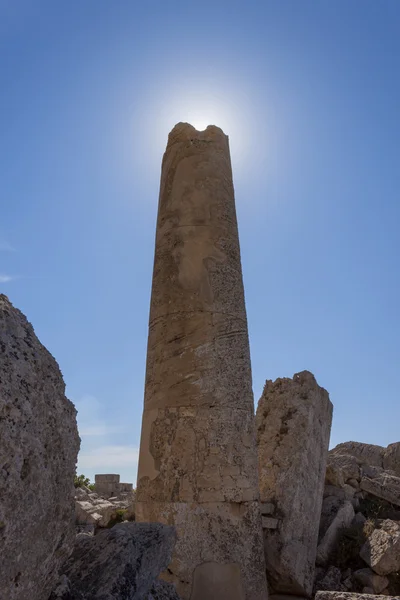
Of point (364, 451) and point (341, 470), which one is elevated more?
point (364, 451)

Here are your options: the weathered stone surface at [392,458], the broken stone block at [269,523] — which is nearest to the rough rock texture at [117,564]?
the broken stone block at [269,523]

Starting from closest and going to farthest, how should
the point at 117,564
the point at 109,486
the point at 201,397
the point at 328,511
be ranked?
1. the point at 117,564
2. the point at 201,397
3. the point at 328,511
4. the point at 109,486

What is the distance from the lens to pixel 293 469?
7305 mm

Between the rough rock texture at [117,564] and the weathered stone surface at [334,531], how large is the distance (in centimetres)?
530

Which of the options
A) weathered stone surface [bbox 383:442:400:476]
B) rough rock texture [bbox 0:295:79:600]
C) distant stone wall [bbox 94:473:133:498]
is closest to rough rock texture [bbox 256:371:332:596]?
rough rock texture [bbox 0:295:79:600]

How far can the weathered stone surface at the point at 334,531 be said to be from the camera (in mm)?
7582

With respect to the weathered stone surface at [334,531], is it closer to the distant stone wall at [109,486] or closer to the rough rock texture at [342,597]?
the rough rock texture at [342,597]

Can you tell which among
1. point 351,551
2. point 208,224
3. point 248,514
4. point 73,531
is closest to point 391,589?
→ point 351,551

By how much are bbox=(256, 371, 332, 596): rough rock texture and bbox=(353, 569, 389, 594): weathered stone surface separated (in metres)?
0.60

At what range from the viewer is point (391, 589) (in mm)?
6645

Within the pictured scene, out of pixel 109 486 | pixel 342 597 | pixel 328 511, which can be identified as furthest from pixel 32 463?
pixel 109 486

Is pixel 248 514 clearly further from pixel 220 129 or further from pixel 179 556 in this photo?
pixel 220 129

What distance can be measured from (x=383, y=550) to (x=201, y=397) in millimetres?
3278

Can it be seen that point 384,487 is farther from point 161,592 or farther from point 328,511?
point 161,592
